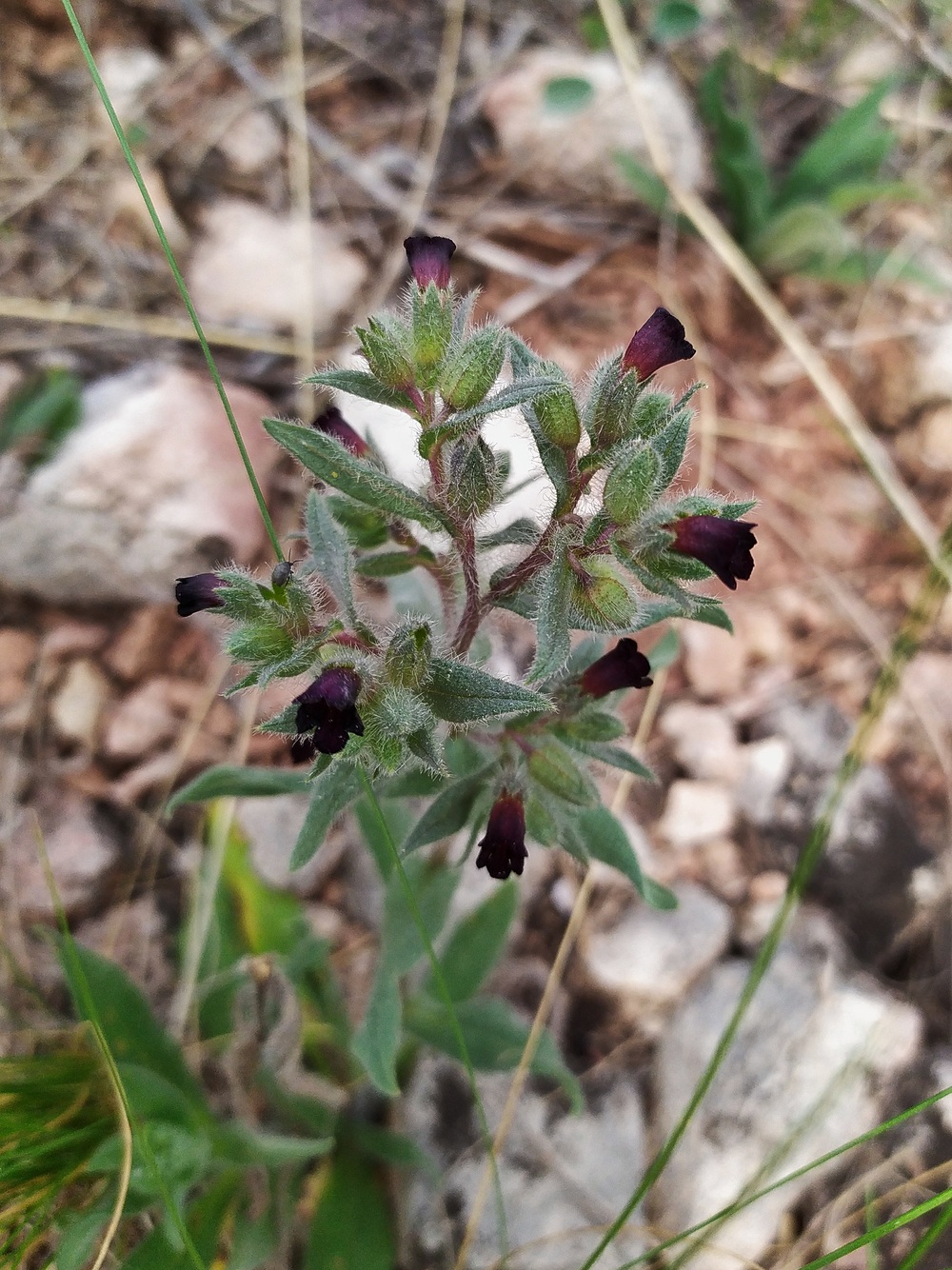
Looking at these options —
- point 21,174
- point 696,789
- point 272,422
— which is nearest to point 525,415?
point 272,422

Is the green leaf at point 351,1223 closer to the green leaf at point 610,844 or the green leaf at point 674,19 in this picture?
the green leaf at point 610,844

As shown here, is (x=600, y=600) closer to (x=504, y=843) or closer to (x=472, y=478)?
(x=472, y=478)

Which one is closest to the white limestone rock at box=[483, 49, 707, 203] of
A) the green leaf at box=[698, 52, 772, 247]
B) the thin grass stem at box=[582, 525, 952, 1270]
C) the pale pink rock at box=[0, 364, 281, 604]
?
the green leaf at box=[698, 52, 772, 247]

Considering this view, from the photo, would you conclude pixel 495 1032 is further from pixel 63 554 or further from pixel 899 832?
pixel 63 554

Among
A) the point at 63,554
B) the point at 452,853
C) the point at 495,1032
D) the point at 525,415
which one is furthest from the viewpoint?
the point at 63,554

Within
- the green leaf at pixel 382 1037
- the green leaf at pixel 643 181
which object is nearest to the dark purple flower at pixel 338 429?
the green leaf at pixel 382 1037

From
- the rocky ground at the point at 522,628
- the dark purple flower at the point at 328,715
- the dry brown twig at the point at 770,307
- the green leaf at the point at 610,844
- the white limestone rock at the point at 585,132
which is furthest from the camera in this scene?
the white limestone rock at the point at 585,132
